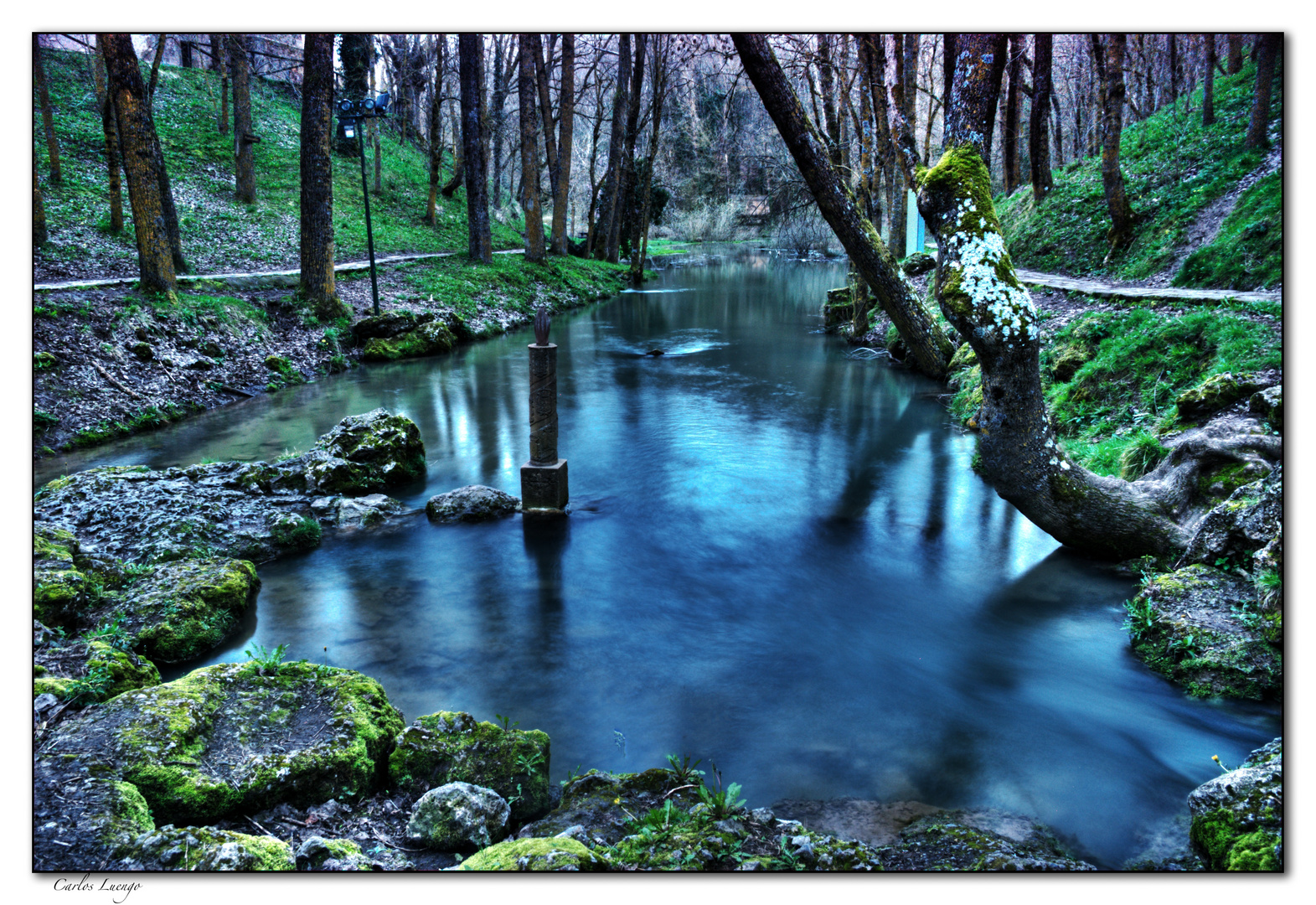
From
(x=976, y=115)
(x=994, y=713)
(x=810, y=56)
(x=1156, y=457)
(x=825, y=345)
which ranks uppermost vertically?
(x=810, y=56)

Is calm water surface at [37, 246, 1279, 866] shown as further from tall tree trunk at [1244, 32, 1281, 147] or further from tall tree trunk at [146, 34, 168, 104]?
tall tree trunk at [1244, 32, 1281, 147]

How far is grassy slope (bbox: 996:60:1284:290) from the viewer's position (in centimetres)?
1113

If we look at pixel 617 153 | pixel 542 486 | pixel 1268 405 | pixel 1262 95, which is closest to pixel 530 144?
pixel 617 153

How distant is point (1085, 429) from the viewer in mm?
9750

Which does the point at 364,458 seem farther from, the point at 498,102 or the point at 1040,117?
the point at 498,102

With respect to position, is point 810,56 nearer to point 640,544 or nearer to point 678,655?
point 640,544

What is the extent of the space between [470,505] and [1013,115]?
21.1 meters

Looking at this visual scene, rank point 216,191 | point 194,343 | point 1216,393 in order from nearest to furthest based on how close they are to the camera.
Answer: point 1216,393
point 194,343
point 216,191

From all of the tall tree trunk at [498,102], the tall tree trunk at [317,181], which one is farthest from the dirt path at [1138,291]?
the tall tree trunk at [498,102]

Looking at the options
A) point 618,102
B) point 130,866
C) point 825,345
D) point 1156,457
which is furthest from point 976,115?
point 618,102

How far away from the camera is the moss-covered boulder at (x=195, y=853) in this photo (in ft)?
9.29

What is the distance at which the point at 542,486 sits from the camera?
8.57m

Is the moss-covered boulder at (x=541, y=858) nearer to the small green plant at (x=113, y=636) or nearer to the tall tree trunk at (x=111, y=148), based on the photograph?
the small green plant at (x=113, y=636)

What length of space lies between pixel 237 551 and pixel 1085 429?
9.93 meters
